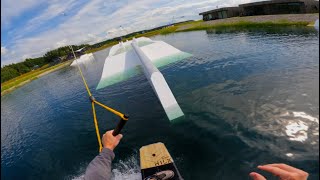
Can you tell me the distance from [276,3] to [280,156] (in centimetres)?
5785

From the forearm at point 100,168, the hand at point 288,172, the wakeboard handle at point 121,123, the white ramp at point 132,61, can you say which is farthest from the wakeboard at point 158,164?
the white ramp at point 132,61

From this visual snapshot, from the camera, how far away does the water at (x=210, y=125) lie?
11.4m

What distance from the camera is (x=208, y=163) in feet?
40.2

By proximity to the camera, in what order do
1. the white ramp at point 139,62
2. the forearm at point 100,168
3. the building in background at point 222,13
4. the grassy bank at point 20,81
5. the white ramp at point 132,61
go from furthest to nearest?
1. the building in background at point 222,13
2. the grassy bank at point 20,81
3. the white ramp at point 132,61
4. the white ramp at point 139,62
5. the forearm at point 100,168

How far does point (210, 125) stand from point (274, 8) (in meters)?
56.2

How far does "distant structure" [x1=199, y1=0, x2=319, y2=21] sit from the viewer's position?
49219mm

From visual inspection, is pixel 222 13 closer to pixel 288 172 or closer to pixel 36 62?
pixel 288 172

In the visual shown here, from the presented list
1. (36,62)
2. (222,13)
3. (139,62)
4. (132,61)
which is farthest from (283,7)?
(36,62)

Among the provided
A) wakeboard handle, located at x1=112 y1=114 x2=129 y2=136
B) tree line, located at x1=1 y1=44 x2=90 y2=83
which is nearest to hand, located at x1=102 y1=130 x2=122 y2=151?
wakeboard handle, located at x1=112 y1=114 x2=129 y2=136

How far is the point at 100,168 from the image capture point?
177 inches

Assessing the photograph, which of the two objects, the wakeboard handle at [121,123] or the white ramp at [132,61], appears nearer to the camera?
the wakeboard handle at [121,123]

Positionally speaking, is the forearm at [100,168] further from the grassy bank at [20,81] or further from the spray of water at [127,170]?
the grassy bank at [20,81]

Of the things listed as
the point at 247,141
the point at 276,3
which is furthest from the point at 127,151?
the point at 276,3

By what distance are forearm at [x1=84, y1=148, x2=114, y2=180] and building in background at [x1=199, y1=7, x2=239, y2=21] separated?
8771 centimetres
